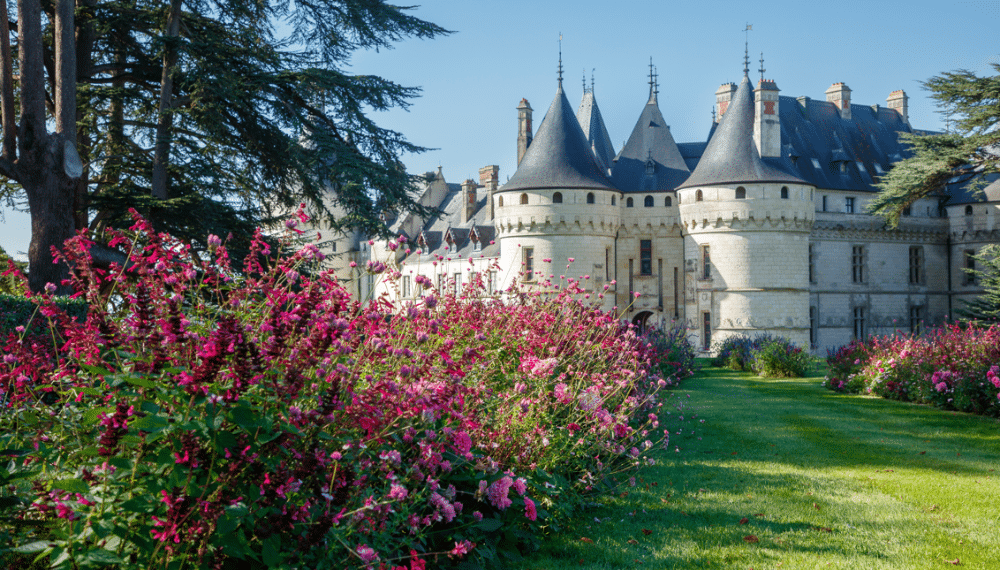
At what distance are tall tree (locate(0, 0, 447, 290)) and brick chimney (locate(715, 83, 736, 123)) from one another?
21766 millimetres

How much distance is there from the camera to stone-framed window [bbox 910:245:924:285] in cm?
3416

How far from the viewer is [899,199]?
830 inches

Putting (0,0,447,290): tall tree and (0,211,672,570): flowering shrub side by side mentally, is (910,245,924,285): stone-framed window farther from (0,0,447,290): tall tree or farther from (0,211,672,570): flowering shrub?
(0,211,672,570): flowering shrub

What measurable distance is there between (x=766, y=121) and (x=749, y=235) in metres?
4.35

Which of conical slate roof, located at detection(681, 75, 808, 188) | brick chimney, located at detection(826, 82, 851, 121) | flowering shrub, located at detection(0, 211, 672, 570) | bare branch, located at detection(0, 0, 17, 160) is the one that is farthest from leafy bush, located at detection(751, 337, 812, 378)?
brick chimney, located at detection(826, 82, 851, 121)

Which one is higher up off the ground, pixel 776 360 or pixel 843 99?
pixel 843 99

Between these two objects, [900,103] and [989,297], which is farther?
[900,103]

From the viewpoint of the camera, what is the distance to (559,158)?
92.9 feet

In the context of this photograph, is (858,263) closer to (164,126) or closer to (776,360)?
(776,360)

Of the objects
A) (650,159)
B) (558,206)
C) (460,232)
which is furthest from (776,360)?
(460,232)

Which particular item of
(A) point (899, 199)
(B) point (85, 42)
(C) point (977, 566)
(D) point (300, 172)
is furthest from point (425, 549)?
(A) point (899, 199)

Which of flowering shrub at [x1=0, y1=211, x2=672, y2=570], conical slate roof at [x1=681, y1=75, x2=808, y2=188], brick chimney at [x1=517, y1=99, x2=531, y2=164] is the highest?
brick chimney at [x1=517, y1=99, x2=531, y2=164]

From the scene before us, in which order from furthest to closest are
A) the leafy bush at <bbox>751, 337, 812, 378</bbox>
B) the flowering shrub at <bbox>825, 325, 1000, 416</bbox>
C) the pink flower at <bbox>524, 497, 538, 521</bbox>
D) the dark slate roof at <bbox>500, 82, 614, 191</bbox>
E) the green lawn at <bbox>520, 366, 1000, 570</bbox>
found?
the dark slate roof at <bbox>500, 82, 614, 191</bbox>
the leafy bush at <bbox>751, 337, 812, 378</bbox>
the flowering shrub at <bbox>825, 325, 1000, 416</bbox>
the green lawn at <bbox>520, 366, 1000, 570</bbox>
the pink flower at <bbox>524, 497, 538, 521</bbox>

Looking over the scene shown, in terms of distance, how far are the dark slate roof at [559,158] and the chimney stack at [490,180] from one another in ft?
32.4
